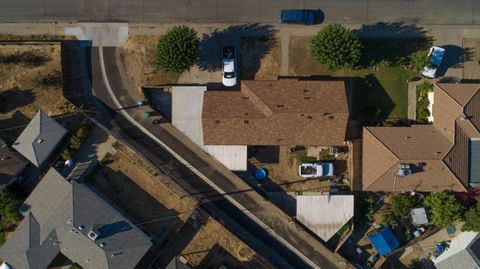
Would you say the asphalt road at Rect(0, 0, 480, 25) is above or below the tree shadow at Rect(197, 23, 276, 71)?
above

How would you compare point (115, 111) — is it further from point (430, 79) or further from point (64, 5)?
point (430, 79)

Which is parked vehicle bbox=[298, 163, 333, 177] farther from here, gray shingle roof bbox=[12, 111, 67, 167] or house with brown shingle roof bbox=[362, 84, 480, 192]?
gray shingle roof bbox=[12, 111, 67, 167]

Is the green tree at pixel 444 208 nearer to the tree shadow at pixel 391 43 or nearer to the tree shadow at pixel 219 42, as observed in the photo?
the tree shadow at pixel 391 43

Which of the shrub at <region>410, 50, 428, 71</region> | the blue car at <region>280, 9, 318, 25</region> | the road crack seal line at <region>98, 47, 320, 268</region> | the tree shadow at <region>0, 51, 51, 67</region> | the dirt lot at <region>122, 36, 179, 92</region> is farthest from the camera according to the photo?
the dirt lot at <region>122, 36, 179, 92</region>

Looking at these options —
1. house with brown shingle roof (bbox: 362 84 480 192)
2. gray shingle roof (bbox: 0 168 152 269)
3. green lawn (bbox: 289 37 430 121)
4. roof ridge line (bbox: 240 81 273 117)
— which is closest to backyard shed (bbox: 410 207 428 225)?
house with brown shingle roof (bbox: 362 84 480 192)

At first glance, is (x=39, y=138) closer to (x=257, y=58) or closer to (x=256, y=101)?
(x=256, y=101)

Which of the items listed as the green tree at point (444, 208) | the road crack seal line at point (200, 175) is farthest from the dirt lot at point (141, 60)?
the green tree at point (444, 208)
